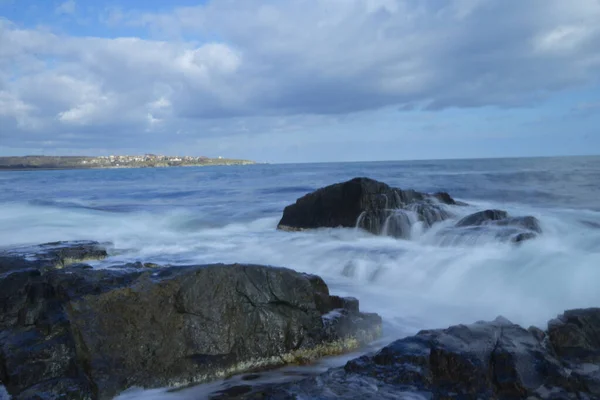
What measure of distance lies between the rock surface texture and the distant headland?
13809cm

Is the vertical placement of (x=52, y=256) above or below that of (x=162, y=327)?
below

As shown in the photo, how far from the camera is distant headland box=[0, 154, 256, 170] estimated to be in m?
126

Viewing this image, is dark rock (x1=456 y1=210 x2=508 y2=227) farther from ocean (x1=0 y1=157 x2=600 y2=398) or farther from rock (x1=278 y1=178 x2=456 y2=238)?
rock (x1=278 y1=178 x2=456 y2=238)

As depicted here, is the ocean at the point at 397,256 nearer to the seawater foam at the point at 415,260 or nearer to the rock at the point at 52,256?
the seawater foam at the point at 415,260

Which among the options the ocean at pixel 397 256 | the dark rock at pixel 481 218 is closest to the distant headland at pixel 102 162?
the ocean at pixel 397 256

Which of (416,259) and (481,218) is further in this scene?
(481,218)

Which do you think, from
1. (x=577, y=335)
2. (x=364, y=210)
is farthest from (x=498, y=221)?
(x=577, y=335)

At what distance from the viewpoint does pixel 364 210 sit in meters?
15.2

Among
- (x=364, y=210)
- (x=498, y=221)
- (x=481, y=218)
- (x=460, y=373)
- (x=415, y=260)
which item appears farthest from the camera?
(x=364, y=210)

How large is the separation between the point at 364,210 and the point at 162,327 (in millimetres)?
10264

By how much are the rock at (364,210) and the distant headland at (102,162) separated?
12827 cm

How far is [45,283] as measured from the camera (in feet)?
22.4

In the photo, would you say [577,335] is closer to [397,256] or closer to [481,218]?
[397,256]

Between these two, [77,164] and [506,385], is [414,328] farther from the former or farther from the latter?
[77,164]
